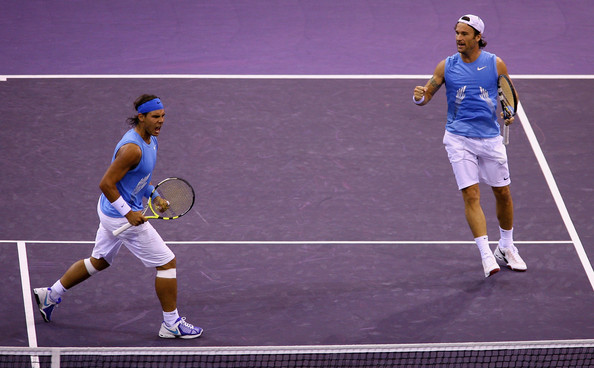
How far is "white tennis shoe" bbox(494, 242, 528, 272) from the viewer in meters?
7.94

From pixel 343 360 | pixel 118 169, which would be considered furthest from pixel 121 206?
pixel 343 360

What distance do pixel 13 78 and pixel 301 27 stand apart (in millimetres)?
4194

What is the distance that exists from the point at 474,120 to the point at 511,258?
1.26 m

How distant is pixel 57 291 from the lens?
22.9 ft

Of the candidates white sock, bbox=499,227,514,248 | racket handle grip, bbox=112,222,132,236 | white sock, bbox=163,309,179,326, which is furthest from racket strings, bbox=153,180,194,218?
white sock, bbox=499,227,514,248

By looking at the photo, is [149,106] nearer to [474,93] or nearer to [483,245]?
[474,93]

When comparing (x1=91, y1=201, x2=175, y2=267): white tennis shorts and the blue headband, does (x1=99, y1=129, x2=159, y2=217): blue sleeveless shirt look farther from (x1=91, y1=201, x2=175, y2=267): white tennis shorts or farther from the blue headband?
the blue headband

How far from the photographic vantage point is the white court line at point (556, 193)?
8086 millimetres

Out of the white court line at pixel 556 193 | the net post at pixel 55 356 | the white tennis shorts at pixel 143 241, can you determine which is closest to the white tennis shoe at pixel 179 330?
the white tennis shorts at pixel 143 241

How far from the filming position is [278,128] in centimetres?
1058

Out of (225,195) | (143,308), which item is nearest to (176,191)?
(143,308)

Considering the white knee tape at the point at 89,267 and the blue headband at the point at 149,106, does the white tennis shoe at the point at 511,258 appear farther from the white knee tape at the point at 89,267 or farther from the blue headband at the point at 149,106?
the white knee tape at the point at 89,267

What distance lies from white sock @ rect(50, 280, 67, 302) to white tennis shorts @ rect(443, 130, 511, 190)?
10.9ft

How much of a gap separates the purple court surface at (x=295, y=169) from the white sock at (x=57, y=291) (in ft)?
0.78
